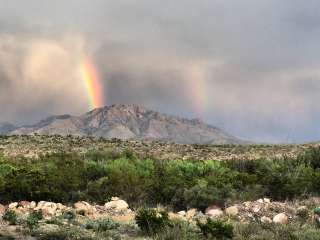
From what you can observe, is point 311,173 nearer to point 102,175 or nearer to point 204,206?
point 204,206

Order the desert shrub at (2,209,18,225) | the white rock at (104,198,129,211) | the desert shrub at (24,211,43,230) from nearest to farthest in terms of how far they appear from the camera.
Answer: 1. the desert shrub at (24,211,43,230)
2. the desert shrub at (2,209,18,225)
3. the white rock at (104,198,129,211)

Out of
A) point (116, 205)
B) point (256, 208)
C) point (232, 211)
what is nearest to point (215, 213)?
point (232, 211)

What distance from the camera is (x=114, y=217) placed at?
60.1ft

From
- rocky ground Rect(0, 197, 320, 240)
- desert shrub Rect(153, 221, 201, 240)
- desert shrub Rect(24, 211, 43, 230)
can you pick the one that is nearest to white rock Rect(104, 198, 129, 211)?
rocky ground Rect(0, 197, 320, 240)

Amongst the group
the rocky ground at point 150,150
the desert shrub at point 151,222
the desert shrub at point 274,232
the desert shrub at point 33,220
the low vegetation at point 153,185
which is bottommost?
the desert shrub at point 274,232

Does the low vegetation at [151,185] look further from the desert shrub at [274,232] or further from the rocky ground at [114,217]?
the desert shrub at [274,232]

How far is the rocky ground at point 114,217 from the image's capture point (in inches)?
591

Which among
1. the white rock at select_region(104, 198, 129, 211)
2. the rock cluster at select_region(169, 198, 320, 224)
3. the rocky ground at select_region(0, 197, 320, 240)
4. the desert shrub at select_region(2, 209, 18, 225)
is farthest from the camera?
the white rock at select_region(104, 198, 129, 211)

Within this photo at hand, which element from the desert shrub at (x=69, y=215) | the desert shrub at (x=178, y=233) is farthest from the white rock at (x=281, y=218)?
the desert shrub at (x=69, y=215)

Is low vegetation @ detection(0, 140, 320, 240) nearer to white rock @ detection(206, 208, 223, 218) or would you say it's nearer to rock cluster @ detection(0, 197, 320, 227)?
rock cluster @ detection(0, 197, 320, 227)

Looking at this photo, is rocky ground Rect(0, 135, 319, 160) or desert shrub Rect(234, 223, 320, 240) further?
rocky ground Rect(0, 135, 319, 160)

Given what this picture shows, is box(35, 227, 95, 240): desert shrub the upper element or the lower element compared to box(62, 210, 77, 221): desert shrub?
lower

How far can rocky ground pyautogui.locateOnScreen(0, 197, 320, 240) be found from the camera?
15016 millimetres

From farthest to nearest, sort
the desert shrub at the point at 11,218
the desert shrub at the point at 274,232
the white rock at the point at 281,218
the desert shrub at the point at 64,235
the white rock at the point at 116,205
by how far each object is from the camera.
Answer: the white rock at the point at 116,205, the white rock at the point at 281,218, the desert shrub at the point at 11,218, the desert shrub at the point at 274,232, the desert shrub at the point at 64,235
